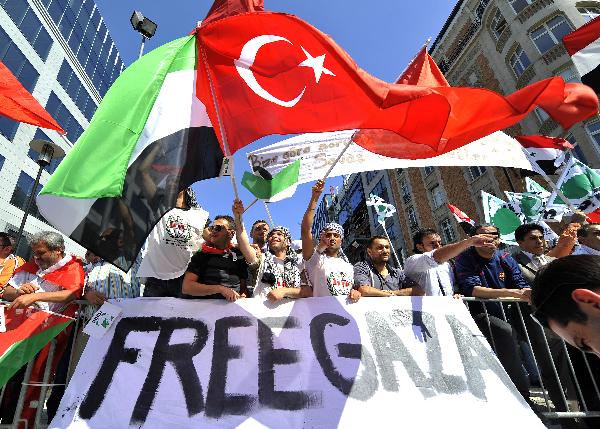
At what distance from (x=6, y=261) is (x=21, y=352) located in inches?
57.8

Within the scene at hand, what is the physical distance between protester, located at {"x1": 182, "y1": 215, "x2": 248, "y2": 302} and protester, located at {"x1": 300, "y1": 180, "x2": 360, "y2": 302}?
2.26ft

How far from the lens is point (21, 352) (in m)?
2.99

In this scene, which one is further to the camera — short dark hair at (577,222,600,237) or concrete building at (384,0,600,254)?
concrete building at (384,0,600,254)

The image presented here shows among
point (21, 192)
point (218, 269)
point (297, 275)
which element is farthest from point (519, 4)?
point (21, 192)

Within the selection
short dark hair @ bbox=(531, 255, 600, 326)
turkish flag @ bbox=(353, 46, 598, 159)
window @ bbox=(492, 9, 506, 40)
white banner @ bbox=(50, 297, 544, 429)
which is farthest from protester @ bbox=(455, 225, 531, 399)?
window @ bbox=(492, 9, 506, 40)

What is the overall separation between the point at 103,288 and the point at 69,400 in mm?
1603

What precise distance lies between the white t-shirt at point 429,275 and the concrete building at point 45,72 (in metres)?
14.6

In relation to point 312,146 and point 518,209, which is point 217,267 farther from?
point 518,209

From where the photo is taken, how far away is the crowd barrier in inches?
120

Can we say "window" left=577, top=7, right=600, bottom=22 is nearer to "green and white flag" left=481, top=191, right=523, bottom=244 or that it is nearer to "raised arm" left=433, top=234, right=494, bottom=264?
"green and white flag" left=481, top=191, right=523, bottom=244

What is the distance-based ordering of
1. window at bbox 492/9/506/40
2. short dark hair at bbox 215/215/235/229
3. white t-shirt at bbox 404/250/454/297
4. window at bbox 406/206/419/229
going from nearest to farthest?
short dark hair at bbox 215/215/235/229 → white t-shirt at bbox 404/250/454/297 → window at bbox 492/9/506/40 → window at bbox 406/206/419/229

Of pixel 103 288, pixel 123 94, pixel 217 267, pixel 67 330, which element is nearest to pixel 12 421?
pixel 67 330

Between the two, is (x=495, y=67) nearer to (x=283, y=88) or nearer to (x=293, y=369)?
(x=283, y=88)

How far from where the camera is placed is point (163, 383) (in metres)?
2.67
